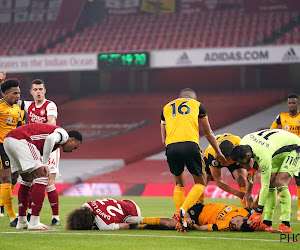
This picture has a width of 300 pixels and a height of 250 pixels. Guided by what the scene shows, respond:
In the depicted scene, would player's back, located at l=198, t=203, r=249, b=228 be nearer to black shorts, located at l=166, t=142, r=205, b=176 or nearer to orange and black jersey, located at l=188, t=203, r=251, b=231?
orange and black jersey, located at l=188, t=203, r=251, b=231

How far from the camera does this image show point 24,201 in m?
9.54

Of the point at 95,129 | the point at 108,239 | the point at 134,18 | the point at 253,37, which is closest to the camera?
the point at 108,239

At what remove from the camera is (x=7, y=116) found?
11.2 metres

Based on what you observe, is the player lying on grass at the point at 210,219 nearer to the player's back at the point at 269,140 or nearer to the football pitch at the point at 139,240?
the football pitch at the point at 139,240

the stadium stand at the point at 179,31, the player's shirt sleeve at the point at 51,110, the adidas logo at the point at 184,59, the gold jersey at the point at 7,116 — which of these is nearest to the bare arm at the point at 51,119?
the player's shirt sleeve at the point at 51,110

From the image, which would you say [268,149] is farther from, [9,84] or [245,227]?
[9,84]

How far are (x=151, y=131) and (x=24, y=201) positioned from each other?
19.3m

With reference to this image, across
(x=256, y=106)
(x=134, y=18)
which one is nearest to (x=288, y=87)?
(x=256, y=106)

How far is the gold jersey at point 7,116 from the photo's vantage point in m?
11.1

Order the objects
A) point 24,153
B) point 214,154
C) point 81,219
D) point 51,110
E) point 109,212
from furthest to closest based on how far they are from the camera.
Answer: point 214,154, point 51,110, point 109,212, point 81,219, point 24,153

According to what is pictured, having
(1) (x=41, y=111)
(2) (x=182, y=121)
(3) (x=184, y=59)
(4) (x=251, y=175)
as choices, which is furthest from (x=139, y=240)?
(3) (x=184, y=59)

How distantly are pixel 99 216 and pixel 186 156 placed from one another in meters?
1.52

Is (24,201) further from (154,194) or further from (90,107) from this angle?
(90,107)

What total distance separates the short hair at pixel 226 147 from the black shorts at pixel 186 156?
113 cm
